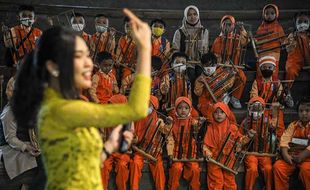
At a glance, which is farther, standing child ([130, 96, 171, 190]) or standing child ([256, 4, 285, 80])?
standing child ([256, 4, 285, 80])

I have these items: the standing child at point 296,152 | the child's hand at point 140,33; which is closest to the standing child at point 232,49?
the standing child at point 296,152

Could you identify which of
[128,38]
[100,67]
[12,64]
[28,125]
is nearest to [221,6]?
[128,38]

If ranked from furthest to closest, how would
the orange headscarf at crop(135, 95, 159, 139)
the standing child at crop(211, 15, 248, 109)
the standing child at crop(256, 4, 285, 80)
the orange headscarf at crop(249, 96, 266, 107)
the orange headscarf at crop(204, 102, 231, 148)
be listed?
the standing child at crop(256, 4, 285, 80) → the standing child at crop(211, 15, 248, 109) → the orange headscarf at crop(249, 96, 266, 107) → the orange headscarf at crop(135, 95, 159, 139) → the orange headscarf at crop(204, 102, 231, 148)

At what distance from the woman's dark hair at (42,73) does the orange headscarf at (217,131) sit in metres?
4.07

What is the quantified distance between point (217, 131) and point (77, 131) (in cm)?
418

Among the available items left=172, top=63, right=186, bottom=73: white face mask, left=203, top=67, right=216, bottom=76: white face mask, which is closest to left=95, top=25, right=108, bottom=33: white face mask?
left=172, top=63, right=186, bottom=73: white face mask

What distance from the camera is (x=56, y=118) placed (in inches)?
75.8

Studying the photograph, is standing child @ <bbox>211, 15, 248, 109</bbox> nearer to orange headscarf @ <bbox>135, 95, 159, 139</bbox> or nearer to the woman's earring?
orange headscarf @ <bbox>135, 95, 159, 139</bbox>

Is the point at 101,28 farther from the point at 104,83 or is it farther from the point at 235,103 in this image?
the point at 235,103

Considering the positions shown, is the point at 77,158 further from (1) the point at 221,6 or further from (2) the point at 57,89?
(1) the point at 221,6

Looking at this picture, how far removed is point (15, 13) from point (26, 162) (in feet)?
12.1

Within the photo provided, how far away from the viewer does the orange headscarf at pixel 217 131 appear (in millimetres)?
5926

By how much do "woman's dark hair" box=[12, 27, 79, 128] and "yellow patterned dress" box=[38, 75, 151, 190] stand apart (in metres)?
0.04

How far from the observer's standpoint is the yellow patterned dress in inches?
74.2
